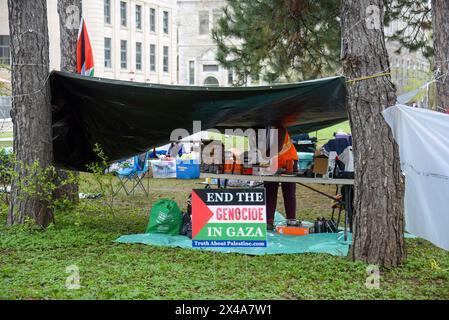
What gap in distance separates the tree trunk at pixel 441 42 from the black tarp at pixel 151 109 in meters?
1.79

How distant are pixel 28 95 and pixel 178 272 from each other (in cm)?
330

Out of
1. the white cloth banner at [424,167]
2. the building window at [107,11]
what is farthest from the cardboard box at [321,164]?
the building window at [107,11]

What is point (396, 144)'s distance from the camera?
6.19 meters

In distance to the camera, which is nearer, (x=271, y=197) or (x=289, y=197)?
(x=271, y=197)

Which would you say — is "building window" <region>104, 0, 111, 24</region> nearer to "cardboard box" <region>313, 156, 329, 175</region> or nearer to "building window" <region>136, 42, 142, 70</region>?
"building window" <region>136, 42, 142, 70</region>

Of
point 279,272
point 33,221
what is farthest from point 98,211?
point 279,272

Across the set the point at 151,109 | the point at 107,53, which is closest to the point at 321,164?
the point at 151,109

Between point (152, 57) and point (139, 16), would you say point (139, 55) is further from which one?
point (139, 16)

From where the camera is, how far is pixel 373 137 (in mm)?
6188

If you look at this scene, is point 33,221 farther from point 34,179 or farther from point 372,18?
point 372,18

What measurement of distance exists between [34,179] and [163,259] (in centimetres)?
223

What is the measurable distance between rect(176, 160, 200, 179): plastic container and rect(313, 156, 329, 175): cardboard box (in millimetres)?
8533

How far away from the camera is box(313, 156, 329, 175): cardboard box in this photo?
26.6 ft

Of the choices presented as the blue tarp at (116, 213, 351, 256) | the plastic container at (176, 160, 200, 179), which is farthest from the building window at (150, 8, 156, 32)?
the blue tarp at (116, 213, 351, 256)
